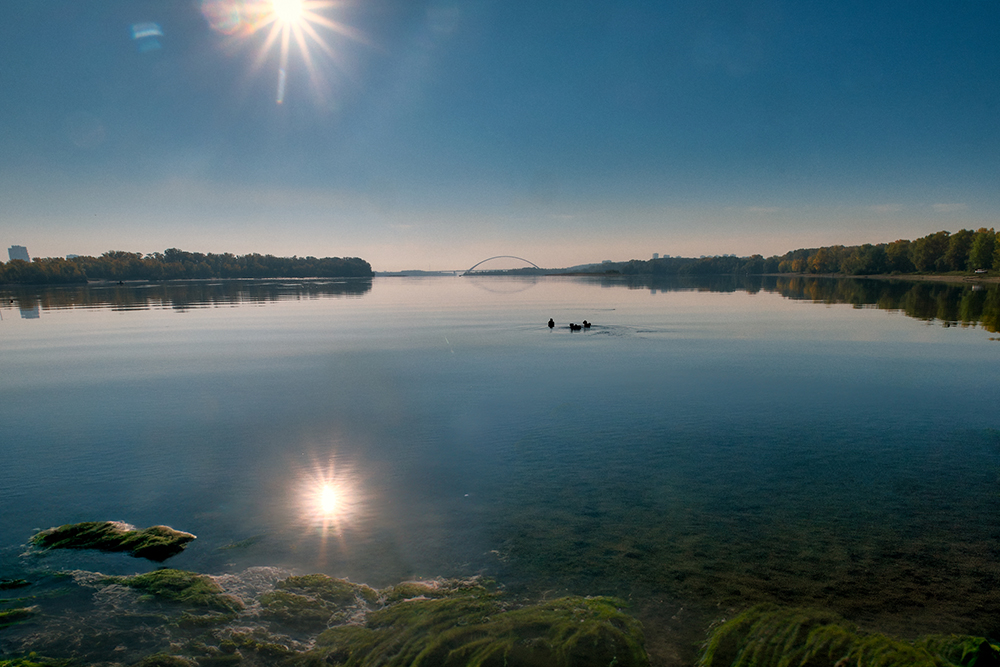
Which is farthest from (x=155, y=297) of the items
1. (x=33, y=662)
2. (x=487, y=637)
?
(x=487, y=637)

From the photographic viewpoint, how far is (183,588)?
364 inches

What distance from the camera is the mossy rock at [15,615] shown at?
831 centimetres

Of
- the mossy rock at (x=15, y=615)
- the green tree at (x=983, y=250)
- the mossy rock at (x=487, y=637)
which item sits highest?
the green tree at (x=983, y=250)

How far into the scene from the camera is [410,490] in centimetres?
1344

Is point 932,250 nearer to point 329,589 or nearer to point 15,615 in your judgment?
point 329,589

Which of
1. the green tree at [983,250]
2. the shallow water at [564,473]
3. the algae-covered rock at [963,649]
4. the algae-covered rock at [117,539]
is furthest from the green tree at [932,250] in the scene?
the algae-covered rock at [117,539]

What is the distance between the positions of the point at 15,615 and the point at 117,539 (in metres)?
2.40

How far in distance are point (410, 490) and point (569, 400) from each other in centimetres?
1047

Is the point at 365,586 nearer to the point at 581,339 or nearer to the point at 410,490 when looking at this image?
the point at 410,490

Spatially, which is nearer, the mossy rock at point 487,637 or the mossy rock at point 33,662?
the mossy rock at point 33,662

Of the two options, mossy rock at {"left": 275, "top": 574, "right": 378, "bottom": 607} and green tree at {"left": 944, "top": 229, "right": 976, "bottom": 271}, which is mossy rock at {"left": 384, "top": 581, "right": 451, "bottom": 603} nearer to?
mossy rock at {"left": 275, "top": 574, "right": 378, "bottom": 607}

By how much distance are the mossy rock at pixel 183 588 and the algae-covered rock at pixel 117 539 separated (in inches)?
31.1

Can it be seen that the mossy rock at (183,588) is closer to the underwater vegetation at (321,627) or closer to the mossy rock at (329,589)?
the underwater vegetation at (321,627)

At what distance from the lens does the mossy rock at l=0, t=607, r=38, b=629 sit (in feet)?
27.3
